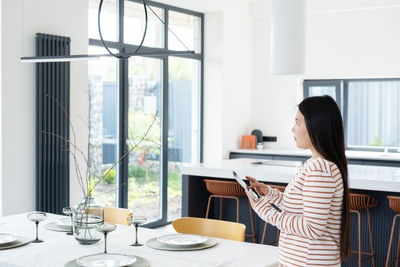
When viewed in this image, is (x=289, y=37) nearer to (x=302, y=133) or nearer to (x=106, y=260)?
(x=302, y=133)

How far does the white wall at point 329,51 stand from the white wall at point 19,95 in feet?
11.7

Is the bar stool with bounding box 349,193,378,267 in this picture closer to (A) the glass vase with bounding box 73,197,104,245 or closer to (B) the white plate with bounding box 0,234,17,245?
(A) the glass vase with bounding box 73,197,104,245

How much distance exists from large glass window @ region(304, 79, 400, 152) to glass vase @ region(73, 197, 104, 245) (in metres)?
5.02

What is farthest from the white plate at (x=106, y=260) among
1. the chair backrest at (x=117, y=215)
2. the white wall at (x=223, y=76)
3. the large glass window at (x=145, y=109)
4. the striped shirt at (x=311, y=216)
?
the white wall at (x=223, y=76)

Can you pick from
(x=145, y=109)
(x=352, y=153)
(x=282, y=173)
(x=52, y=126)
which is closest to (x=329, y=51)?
(x=352, y=153)

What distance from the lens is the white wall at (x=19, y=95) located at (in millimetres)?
4574

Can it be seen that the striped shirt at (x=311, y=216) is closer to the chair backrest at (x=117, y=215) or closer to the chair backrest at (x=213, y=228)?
the chair backrest at (x=213, y=228)

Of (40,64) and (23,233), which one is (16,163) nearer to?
(40,64)

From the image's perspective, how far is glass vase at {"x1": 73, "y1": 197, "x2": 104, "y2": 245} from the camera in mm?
2680

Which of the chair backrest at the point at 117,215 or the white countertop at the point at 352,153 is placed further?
the white countertop at the point at 352,153

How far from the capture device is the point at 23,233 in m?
2.97

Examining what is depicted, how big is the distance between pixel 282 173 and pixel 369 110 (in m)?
3.09

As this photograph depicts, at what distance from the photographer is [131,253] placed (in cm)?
256

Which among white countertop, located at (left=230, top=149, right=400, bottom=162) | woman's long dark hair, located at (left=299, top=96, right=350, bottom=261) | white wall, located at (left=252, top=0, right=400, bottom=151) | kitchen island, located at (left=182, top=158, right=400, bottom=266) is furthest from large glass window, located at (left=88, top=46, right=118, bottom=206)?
woman's long dark hair, located at (left=299, top=96, right=350, bottom=261)
